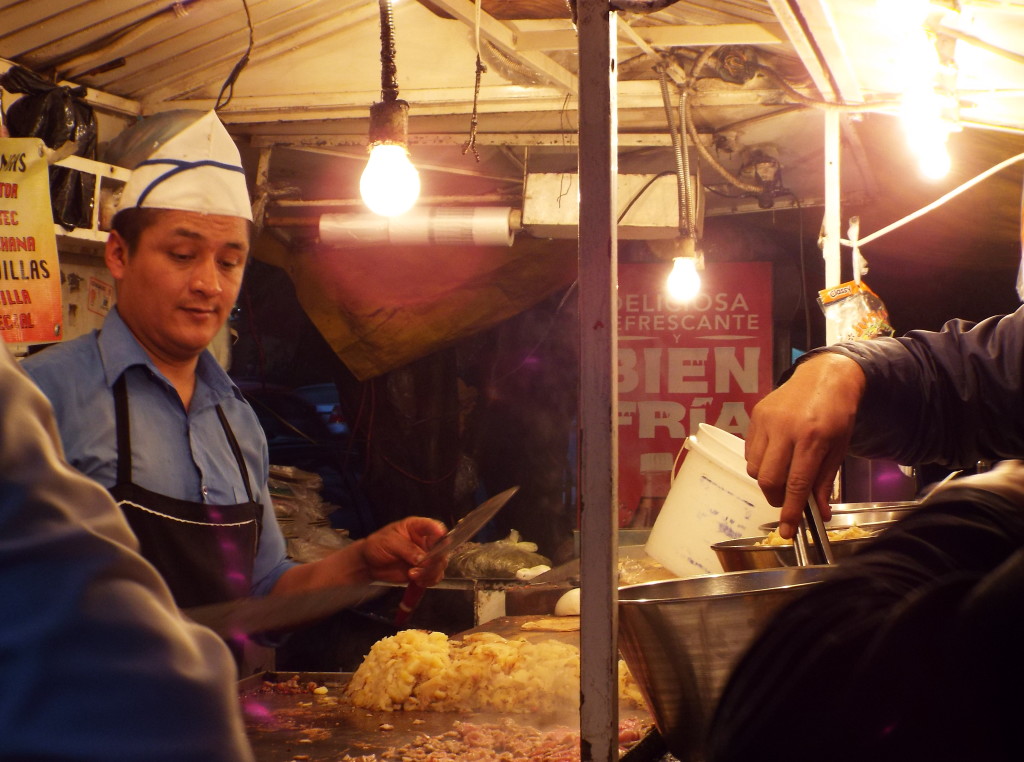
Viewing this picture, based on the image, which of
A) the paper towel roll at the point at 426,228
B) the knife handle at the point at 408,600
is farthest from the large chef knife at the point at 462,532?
the paper towel roll at the point at 426,228

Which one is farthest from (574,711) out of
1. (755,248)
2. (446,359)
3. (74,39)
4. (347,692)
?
(755,248)

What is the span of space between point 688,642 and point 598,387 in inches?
15.5

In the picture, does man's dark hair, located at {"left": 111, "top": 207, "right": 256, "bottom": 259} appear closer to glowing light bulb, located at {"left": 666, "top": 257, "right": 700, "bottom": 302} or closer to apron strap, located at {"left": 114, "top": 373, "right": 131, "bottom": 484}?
apron strap, located at {"left": 114, "top": 373, "right": 131, "bottom": 484}

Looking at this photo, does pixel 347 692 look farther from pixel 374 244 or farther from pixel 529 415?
pixel 529 415

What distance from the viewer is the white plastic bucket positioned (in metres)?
2.77

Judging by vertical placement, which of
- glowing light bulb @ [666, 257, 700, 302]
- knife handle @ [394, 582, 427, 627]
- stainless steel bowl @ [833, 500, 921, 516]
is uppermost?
glowing light bulb @ [666, 257, 700, 302]

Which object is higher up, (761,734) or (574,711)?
(761,734)

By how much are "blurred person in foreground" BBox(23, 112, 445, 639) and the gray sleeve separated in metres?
1.27

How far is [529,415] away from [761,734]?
6927 millimetres

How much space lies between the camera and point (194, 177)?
271cm

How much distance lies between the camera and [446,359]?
24.2 ft

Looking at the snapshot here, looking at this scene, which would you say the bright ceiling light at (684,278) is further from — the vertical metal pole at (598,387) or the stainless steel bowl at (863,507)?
the vertical metal pole at (598,387)

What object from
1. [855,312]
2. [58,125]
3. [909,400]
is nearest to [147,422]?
[909,400]

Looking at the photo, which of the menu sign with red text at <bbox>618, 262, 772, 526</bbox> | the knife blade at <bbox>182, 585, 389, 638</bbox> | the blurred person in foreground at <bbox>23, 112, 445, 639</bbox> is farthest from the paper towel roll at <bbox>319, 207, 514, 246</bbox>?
the knife blade at <bbox>182, 585, 389, 638</bbox>
